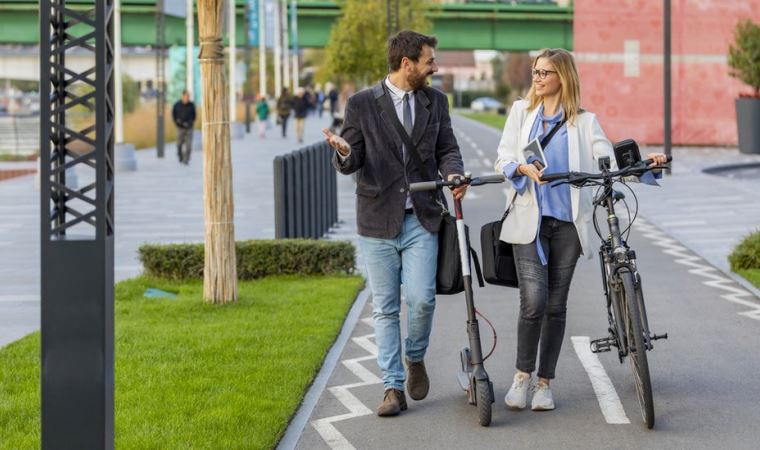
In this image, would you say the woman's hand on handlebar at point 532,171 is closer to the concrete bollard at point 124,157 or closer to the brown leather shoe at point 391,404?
the brown leather shoe at point 391,404

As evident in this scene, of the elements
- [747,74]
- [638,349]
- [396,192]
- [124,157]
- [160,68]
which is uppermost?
[160,68]

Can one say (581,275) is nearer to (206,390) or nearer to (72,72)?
(206,390)

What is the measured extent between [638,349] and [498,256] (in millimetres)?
921

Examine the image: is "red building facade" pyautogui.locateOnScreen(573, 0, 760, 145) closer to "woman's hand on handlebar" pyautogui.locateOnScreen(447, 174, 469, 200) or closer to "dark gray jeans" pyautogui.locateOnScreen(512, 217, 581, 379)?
"dark gray jeans" pyautogui.locateOnScreen(512, 217, 581, 379)

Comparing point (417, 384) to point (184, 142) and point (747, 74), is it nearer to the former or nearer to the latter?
point (747, 74)

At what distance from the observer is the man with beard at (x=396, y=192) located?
24.2 ft

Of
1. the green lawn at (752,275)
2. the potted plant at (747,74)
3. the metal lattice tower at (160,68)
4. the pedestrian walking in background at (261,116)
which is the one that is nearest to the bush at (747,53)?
the potted plant at (747,74)

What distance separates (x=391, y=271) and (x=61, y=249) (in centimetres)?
254

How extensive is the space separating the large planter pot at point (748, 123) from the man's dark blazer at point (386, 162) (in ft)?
88.4

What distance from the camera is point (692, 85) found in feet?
132

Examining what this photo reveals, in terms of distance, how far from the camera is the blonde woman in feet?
24.3

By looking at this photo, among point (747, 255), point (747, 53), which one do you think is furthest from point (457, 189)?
point (747, 53)

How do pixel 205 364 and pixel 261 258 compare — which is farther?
pixel 261 258

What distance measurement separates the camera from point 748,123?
33.9m
